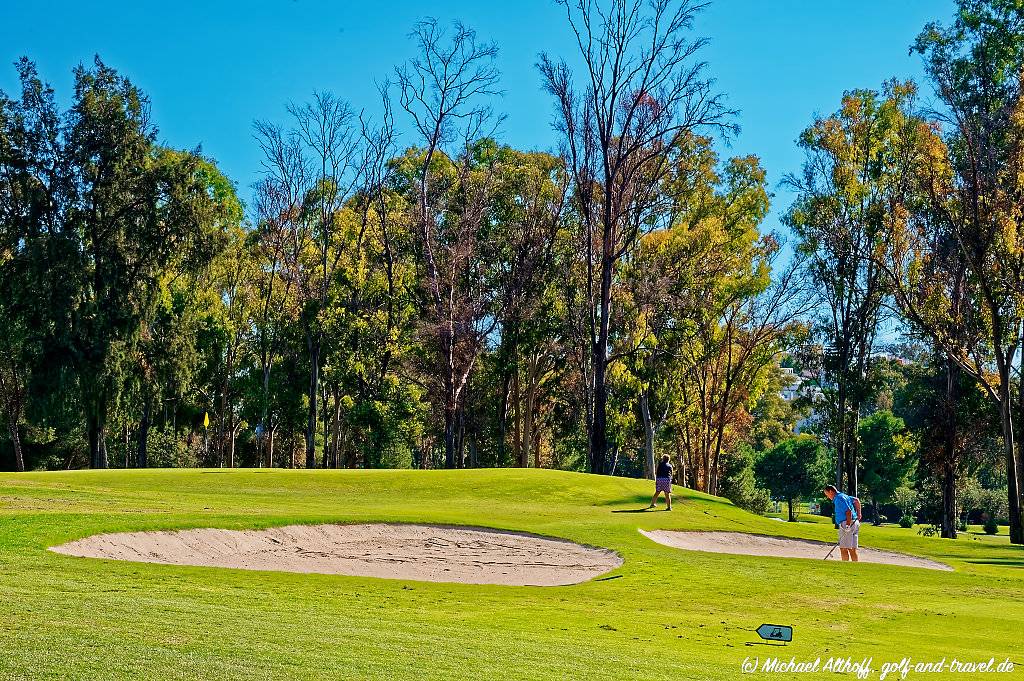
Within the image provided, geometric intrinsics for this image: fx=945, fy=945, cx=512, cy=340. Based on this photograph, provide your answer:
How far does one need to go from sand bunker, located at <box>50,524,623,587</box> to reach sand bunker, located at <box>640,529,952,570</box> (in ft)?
14.9

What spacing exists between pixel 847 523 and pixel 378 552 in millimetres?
11278

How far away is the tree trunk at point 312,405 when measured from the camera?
55.2 metres

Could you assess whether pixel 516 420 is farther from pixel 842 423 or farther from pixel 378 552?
pixel 378 552

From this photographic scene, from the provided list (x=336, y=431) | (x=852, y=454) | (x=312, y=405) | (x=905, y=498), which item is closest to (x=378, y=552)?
(x=312, y=405)

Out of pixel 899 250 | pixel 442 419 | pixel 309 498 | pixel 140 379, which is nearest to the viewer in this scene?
pixel 309 498

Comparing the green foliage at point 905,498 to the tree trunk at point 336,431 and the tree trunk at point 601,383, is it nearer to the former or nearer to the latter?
the tree trunk at point 336,431

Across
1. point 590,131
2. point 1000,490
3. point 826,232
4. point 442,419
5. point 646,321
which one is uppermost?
point 590,131

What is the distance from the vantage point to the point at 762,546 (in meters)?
26.7

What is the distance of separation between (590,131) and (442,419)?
75.5ft

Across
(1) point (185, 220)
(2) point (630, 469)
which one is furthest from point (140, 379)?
(2) point (630, 469)

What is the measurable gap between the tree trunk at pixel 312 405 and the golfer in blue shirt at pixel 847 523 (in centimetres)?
3701

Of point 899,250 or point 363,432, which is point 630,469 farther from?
point 899,250

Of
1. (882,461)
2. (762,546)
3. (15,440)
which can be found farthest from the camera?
(882,461)

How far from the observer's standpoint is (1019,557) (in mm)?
27219
